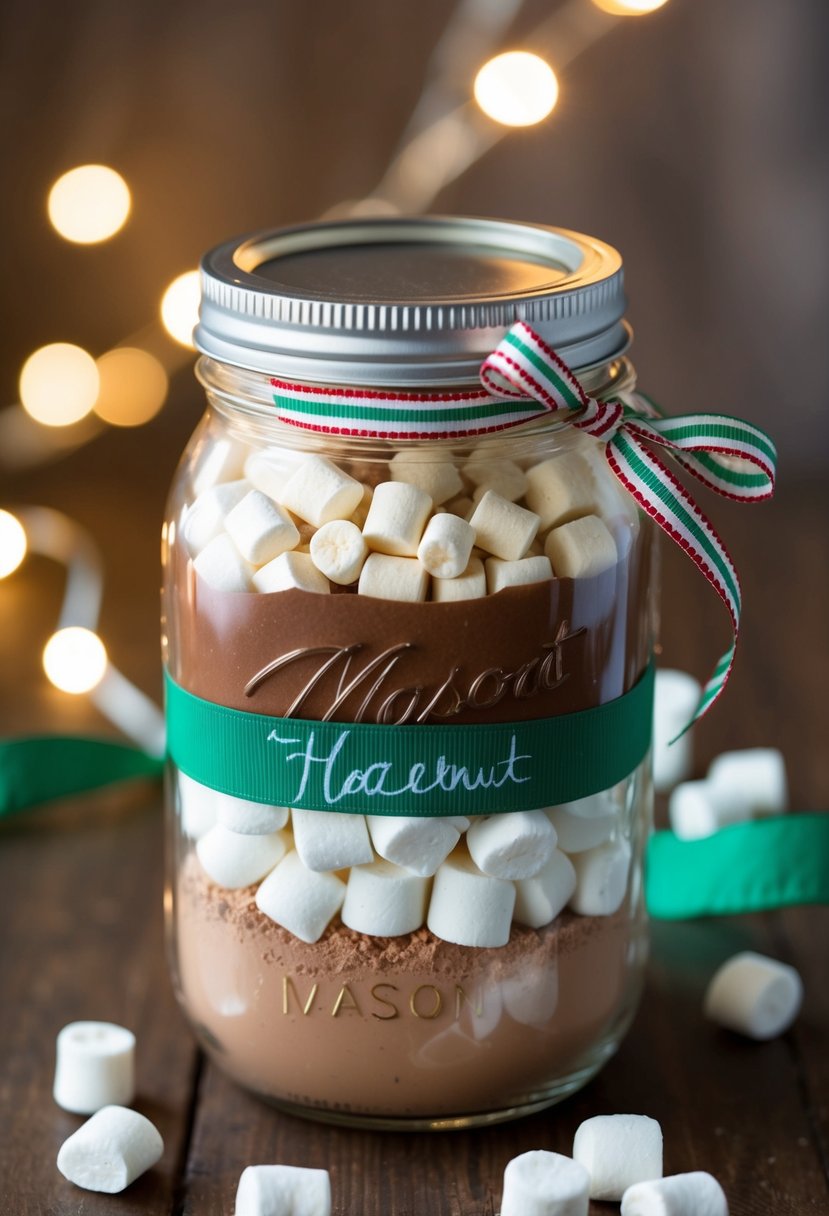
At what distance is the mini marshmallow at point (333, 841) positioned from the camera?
2.52 ft

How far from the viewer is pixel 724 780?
3.79ft

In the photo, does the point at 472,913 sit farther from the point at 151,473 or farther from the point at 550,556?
the point at 151,473

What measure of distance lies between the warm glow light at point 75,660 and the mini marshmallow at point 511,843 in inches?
24.5

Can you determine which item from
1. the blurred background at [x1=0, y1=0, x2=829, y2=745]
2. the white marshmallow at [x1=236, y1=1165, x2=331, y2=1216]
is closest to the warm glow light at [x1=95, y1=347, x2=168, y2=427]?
the blurred background at [x1=0, y1=0, x2=829, y2=745]

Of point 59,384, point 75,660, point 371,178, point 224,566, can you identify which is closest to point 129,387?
point 59,384

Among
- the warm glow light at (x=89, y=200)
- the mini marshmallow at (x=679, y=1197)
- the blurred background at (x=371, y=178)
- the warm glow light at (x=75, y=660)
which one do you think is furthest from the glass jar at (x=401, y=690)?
the warm glow light at (x=89, y=200)

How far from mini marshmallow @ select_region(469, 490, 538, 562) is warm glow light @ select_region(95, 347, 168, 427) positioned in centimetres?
104

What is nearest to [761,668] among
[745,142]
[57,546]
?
[745,142]

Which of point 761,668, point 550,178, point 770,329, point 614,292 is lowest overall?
point 761,668

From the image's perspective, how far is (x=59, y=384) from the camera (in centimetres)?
170

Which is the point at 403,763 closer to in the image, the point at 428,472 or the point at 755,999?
the point at 428,472

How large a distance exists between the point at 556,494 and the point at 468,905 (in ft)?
0.70

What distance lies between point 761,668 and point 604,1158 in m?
0.67

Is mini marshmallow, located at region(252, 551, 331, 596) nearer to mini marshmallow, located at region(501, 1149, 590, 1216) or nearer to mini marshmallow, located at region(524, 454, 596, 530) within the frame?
mini marshmallow, located at region(524, 454, 596, 530)
